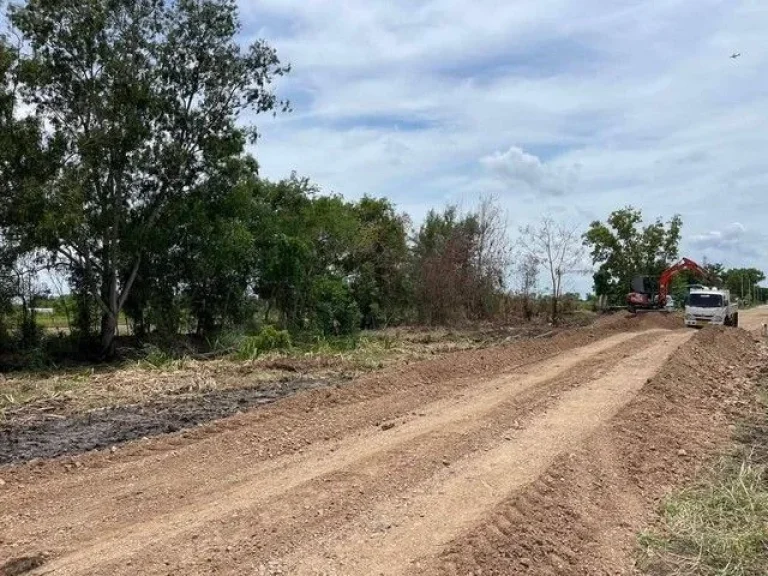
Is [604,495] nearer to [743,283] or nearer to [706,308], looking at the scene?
[706,308]

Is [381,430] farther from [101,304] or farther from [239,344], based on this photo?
[101,304]

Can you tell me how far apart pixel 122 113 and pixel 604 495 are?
17.7m

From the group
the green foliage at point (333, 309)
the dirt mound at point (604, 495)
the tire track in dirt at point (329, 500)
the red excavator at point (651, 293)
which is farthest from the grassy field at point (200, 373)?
the red excavator at point (651, 293)

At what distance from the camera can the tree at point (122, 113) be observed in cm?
1983

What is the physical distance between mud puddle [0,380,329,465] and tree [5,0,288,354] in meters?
8.56

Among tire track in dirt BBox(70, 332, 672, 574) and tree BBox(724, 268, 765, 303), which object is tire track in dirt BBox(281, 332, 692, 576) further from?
tree BBox(724, 268, 765, 303)

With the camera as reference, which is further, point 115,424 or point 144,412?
point 144,412

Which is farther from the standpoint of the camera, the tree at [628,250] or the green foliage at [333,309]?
the tree at [628,250]

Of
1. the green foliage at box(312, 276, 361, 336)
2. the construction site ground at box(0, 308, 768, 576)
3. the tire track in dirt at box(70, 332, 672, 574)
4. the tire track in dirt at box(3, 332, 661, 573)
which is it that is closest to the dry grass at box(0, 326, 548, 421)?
the construction site ground at box(0, 308, 768, 576)

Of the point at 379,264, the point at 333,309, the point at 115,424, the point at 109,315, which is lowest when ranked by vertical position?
the point at 115,424

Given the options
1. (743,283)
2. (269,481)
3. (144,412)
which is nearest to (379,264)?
(144,412)

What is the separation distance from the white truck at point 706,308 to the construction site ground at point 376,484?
17.8 meters

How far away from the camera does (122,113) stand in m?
20.7

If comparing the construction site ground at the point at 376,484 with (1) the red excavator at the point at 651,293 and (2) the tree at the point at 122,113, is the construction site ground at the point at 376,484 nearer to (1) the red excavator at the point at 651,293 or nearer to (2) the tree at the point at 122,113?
(2) the tree at the point at 122,113
